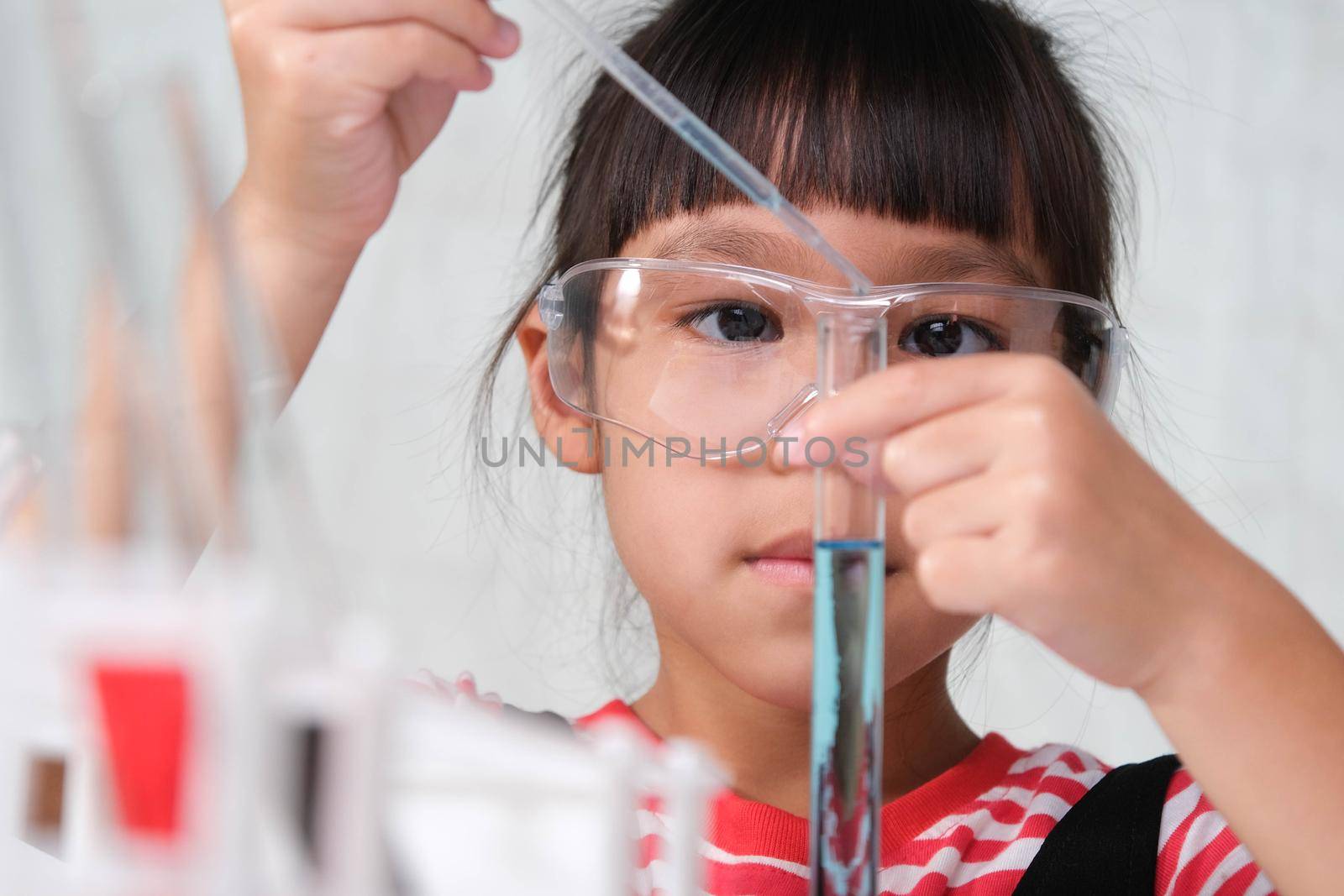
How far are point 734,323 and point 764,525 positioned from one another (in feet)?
0.39

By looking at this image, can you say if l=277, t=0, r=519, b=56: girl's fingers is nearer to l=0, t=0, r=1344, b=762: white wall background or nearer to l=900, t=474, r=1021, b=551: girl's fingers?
l=900, t=474, r=1021, b=551: girl's fingers

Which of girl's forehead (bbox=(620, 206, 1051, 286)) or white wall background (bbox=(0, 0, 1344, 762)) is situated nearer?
girl's forehead (bbox=(620, 206, 1051, 286))

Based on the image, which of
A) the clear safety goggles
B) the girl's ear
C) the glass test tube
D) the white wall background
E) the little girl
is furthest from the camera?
the white wall background

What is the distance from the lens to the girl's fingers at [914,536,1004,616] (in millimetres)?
482

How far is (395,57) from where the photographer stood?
60 centimetres

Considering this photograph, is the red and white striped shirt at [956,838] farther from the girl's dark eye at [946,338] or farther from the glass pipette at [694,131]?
the glass pipette at [694,131]

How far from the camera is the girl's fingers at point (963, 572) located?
482 millimetres

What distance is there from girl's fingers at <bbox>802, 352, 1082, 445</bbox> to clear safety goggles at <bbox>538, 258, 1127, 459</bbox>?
19 cm

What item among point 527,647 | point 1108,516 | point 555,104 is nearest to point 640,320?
point 1108,516

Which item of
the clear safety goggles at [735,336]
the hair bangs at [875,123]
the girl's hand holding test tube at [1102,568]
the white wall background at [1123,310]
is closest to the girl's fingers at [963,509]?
the girl's hand holding test tube at [1102,568]

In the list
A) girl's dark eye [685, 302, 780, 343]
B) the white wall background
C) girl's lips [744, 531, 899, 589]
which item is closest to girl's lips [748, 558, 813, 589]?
girl's lips [744, 531, 899, 589]

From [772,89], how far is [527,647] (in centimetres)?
93

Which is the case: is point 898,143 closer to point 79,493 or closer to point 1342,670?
point 1342,670

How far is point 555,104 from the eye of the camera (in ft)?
4.44
